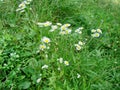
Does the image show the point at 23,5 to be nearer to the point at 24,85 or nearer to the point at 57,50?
the point at 57,50

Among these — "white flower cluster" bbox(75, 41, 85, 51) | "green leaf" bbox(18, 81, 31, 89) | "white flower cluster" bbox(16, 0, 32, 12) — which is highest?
"white flower cluster" bbox(16, 0, 32, 12)

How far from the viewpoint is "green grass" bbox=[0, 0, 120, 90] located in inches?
90.4

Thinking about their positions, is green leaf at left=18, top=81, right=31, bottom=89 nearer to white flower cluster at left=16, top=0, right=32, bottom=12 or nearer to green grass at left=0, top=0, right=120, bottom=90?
green grass at left=0, top=0, right=120, bottom=90

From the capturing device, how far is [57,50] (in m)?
2.53

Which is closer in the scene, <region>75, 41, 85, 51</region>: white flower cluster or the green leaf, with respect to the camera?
the green leaf

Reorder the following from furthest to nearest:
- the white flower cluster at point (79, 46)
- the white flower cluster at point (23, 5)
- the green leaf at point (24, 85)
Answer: the white flower cluster at point (23, 5), the white flower cluster at point (79, 46), the green leaf at point (24, 85)

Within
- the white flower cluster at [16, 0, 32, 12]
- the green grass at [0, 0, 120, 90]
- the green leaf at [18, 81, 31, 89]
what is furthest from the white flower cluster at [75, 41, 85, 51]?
the white flower cluster at [16, 0, 32, 12]

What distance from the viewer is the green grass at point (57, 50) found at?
2.30 metres

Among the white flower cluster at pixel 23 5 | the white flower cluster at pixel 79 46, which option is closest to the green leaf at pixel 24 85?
the white flower cluster at pixel 79 46

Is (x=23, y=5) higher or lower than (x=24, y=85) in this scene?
higher

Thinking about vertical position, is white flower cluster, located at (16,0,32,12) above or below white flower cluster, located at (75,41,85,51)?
above

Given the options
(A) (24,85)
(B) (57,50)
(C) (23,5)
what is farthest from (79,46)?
(C) (23,5)

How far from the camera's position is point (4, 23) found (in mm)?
2949

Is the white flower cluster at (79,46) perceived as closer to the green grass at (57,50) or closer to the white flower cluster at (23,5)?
the green grass at (57,50)
